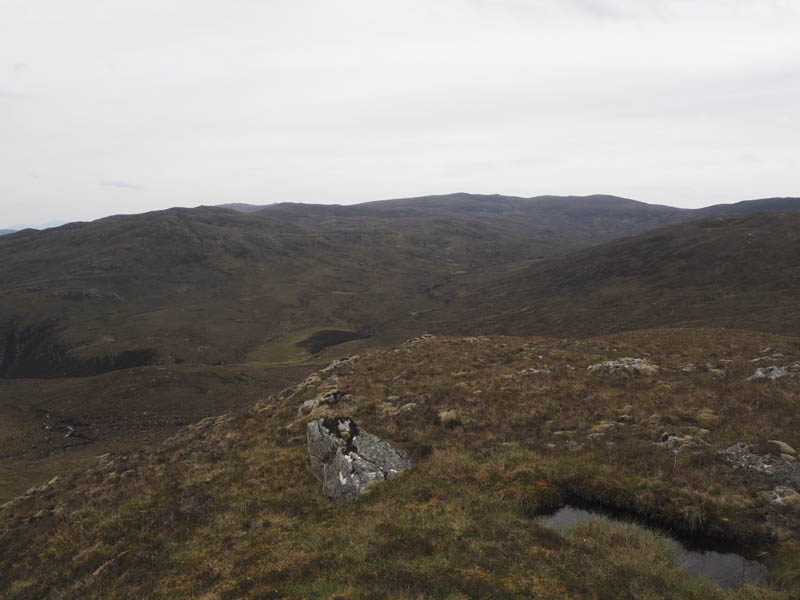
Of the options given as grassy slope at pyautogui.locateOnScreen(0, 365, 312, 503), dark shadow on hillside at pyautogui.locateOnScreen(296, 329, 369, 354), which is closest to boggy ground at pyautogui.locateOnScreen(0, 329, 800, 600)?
grassy slope at pyautogui.locateOnScreen(0, 365, 312, 503)

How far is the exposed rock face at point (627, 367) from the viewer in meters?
25.7

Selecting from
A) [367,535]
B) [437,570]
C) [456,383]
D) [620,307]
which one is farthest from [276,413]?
[620,307]

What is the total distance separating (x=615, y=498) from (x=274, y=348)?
103 metres

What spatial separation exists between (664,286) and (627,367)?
8935cm

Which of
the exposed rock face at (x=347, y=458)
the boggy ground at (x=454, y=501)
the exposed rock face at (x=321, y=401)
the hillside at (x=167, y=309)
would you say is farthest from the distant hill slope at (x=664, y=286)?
the exposed rock face at (x=347, y=458)

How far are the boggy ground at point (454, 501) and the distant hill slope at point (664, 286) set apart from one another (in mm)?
50415

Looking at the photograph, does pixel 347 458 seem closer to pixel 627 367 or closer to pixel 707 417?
pixel 707 417

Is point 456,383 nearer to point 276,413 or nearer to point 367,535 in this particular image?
point 276,413

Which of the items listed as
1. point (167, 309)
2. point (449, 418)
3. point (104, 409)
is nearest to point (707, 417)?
point (449, 418)

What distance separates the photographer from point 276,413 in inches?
1048

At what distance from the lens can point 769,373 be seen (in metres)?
23.0

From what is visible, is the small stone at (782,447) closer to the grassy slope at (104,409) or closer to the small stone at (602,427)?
the small stone at (602,427)

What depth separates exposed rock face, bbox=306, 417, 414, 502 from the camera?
52.3ft

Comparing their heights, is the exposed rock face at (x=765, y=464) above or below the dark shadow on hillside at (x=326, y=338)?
above
